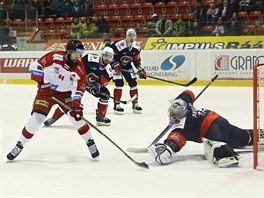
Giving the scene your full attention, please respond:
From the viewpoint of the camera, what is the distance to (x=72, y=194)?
3.89 meters

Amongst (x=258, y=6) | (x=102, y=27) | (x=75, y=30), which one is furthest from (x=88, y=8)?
(x=258, y=6)

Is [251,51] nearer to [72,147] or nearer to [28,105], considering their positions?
[28,105]

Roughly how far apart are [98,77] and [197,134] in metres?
2.42

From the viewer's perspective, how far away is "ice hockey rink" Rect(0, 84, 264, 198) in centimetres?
394

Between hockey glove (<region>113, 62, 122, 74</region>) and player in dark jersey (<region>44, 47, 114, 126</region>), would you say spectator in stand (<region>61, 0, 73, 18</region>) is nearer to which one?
hockey glove (<region>113, 62, 122, 74</region>)

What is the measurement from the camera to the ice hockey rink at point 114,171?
3943 mm

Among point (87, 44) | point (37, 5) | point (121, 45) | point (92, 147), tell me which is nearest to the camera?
point (92, 147)

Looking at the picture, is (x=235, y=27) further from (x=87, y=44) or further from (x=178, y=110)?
(x=178, y=110)

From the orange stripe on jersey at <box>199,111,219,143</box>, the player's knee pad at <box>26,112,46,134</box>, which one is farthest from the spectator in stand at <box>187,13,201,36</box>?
the player's knee pad at <box>26,112,46,134</box>

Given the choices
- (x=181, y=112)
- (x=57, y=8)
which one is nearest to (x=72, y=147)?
(x=181, y=112)

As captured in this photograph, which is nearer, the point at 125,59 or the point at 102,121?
the point at 102,121

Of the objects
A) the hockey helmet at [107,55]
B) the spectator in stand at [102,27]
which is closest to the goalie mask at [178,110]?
the hockey helmet at [107,55]

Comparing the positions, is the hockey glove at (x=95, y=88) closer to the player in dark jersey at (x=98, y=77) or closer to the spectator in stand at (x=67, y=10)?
the player in dark jersey at (x=98, y=77)

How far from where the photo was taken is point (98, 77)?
705cm
